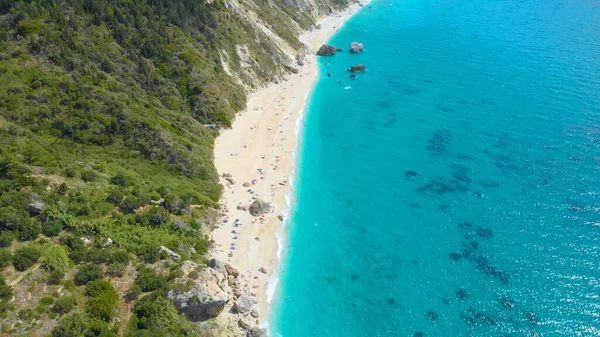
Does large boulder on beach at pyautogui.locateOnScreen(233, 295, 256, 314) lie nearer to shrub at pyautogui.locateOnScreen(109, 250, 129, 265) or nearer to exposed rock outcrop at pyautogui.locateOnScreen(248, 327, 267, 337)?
exposed rock outcrop at pyautogui.locateOnScreen(248, 327, 267, 337)

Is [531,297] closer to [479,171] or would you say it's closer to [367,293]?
[367,293]

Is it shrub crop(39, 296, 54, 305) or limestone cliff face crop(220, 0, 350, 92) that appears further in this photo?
limestone cliff face crop(220, 0, 350, 92)

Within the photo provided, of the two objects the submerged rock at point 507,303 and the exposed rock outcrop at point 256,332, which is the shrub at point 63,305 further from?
the submerged rock at point 507,303

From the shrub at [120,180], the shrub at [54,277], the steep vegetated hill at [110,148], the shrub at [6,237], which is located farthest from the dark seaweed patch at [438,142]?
the shrub at [6,237]

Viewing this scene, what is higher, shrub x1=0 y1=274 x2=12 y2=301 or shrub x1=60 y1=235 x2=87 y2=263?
shrub x1=0 y1=274 x2=12 y2=301

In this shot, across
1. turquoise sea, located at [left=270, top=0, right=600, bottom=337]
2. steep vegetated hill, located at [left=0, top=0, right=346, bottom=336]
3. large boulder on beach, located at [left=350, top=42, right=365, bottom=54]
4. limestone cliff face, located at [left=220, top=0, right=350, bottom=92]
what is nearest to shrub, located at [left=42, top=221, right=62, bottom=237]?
steep vegetated hill, located at [left=0, top=0, right=346, bottom=336]

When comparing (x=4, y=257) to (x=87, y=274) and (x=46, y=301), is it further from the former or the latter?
(x=87, y=274)

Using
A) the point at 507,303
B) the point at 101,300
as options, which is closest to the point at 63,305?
the point at 101,300
